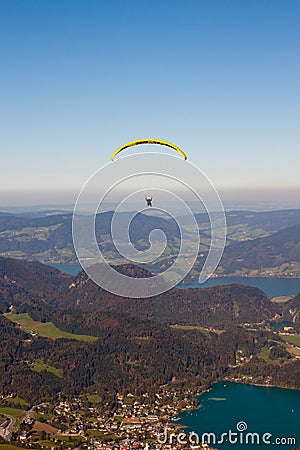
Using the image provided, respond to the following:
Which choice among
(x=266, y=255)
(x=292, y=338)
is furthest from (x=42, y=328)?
(x=266, y=255)

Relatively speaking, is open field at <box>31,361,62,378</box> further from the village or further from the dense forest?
the village

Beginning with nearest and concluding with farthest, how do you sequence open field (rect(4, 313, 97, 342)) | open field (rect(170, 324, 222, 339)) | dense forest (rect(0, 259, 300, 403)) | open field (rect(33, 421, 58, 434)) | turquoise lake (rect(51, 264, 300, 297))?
open field (rect(33, 421, 58, 434)) → dense forest (rect(0, 259, 300, 403)) → open field (rect(4, 313, 97, 342)) → open field (rect(170, 324, 222, 339)) → turquoise lake (rect(51, 264, 300, 297))

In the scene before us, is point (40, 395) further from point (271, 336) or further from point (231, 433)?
point (271, 336)

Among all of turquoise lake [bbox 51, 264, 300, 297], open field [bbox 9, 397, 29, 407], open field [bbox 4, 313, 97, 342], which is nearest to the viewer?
open field [bbox 9, 397, 29, 407]

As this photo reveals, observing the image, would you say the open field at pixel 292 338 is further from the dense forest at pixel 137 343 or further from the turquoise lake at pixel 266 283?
the turquoise lake at pixel 266 283

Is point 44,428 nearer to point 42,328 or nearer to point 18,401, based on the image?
point 18,401

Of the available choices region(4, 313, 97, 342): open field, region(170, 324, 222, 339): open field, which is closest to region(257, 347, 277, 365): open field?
region(170, 324, 222, 339): open field

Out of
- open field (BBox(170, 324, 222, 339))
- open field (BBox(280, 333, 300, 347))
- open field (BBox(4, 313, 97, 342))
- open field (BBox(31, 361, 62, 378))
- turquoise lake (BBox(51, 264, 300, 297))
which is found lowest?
turquoise lake (BBox(51, 264, 300, 297))
